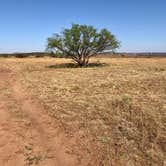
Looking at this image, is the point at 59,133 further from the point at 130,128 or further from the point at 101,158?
the point at 130,128

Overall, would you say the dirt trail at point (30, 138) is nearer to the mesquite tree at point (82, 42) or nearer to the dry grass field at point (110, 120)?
the dry grass field at point (110, 120)

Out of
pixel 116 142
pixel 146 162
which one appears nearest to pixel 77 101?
pixel 116 142

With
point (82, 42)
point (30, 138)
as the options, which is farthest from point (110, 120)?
point (82, 42)

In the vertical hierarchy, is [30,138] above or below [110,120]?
below

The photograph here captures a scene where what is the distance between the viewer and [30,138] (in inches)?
233

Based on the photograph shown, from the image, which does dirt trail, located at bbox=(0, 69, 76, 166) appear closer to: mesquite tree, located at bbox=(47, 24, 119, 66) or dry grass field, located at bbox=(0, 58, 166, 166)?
dry grass field, located at bbox=(0, 58, 166, 166)

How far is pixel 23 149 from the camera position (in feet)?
17.6

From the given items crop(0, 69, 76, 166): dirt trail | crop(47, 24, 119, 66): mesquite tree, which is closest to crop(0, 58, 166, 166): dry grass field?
crop(0, 69, 76, 166): dirt trail

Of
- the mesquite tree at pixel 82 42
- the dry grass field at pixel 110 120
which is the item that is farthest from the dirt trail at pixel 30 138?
the mesquite tree at pixel 82 42

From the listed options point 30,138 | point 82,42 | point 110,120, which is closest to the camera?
point 30,138

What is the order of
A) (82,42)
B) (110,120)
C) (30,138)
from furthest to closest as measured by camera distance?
(82,42)
(110,120)
(30,138)

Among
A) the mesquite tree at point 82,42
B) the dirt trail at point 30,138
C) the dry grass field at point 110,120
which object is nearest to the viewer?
the dirt trail at point 30,138

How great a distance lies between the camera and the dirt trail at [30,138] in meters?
5.02

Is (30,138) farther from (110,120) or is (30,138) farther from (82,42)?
(82,42)
